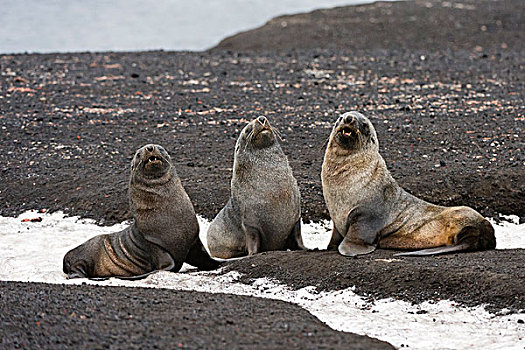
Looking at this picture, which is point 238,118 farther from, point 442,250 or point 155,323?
point 155,323

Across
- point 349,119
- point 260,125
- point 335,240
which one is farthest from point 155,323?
point 260,125

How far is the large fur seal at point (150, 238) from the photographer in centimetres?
790

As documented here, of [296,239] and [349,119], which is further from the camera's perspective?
[296,239]

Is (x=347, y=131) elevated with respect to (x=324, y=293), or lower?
elevated

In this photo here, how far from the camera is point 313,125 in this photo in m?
12.8

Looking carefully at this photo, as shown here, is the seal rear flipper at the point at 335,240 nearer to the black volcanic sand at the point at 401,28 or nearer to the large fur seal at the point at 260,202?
the large fur seal at the point at 260,202

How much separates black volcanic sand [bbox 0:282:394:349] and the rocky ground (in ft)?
0.27

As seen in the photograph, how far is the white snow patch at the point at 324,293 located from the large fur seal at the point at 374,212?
0.95 meters

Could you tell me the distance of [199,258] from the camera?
797 cm

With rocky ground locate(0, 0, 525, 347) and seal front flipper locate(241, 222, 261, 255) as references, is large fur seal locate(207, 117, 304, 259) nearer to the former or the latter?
seal front flipper locate(241, 222, 261, 255)

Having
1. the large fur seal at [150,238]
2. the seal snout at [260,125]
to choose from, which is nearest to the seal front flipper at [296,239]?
the large fur seal at [150,238]

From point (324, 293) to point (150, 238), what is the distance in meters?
1.95

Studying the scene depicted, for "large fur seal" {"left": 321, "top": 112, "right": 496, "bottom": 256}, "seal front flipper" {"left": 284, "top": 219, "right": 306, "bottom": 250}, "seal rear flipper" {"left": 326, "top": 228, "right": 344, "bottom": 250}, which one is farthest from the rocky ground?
"seal front flipper" {"left": 284, "top": 219, "right": 306, "bottom": 250}

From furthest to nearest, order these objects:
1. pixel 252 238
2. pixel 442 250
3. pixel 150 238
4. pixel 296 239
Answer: pixel 296 239 < pixel 252 238 < pixel 150 238 < pixel 442 250
